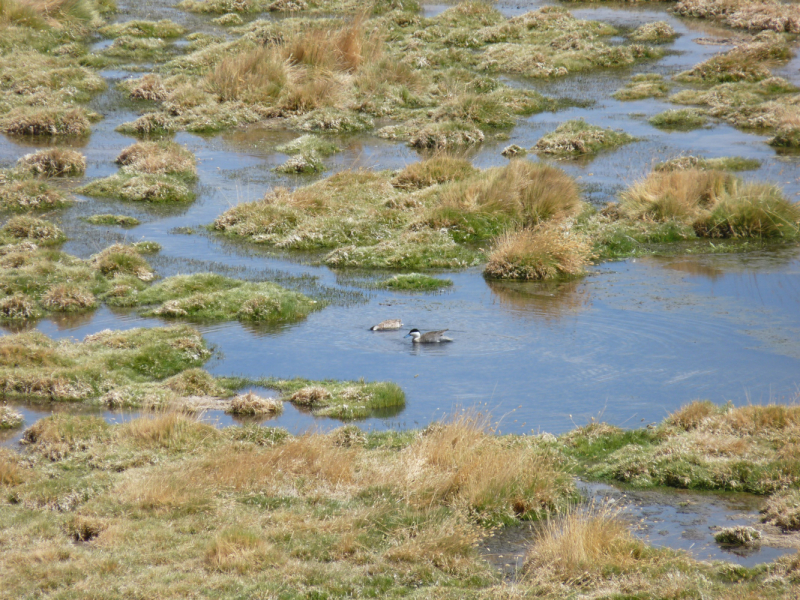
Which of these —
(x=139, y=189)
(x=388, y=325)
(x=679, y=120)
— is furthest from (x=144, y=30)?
(x=388, y=325)

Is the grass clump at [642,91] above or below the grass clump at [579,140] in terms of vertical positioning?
above

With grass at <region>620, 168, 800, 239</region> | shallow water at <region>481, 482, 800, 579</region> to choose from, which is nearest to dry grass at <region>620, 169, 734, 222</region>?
grass at <region>620, 168, 800, 239</region>

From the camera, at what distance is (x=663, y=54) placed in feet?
132

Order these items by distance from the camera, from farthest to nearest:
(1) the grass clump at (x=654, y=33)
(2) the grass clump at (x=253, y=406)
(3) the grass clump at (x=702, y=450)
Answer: (1) the grass clump at (x=654, y=33)
(2) the grass clump at (x=253, y=406)
(3) the grass clump at (x=702, y=450)

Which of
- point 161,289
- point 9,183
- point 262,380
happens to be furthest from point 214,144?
point 262,380

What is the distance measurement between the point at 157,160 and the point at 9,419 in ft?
44.5

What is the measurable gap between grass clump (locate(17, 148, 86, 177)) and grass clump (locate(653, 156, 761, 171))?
1586 centimetres

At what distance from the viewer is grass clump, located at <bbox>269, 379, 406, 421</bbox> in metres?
13.3

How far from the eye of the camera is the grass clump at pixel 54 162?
23969mm

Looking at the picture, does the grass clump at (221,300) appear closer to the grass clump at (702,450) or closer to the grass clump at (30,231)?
the grass clump at (30,231)

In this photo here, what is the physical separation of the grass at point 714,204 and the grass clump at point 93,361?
40.4 feet

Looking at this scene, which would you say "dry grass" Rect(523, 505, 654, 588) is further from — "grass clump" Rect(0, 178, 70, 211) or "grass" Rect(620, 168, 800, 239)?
"grass clump" Rect(0, 178, 70, 211)

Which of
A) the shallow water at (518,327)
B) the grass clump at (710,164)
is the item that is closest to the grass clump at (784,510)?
the shallow water at (518,327)

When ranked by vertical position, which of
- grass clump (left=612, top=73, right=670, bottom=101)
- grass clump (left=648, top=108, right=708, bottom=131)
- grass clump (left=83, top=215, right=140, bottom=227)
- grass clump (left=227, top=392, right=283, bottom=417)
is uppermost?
grass clump (left=612, top=73, right=670, bottom=101)
